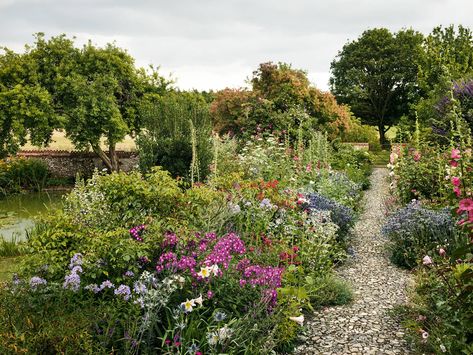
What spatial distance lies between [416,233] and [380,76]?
28.9 meters

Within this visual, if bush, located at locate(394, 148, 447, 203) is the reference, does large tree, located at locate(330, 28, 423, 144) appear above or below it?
above

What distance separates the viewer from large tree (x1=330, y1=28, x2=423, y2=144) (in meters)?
32.1

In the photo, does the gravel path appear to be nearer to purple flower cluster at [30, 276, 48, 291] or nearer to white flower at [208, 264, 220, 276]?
white flower at [208, 264, 220, 276]

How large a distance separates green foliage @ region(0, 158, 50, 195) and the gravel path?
14.0 metres

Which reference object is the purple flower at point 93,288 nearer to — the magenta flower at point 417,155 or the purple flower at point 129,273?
the purple flower at point 129,273

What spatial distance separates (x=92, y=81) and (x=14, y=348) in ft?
57.5

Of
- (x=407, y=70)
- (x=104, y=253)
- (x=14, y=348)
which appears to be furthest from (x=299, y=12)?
(x=407, y=70)

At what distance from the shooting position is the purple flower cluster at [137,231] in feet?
12.4

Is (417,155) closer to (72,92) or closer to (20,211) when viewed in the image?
(20,211)

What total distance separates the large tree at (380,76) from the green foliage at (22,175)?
22.0m

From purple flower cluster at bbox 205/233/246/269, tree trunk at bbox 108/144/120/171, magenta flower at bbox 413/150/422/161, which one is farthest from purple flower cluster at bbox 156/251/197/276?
tree trunk at bbox 108/144/120/171

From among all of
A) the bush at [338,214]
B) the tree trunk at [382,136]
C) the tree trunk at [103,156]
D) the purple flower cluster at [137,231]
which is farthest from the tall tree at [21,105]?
the tree trunk at [382,136]

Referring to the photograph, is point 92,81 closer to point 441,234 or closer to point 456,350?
point 441,234

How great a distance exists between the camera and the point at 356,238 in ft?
24.6
